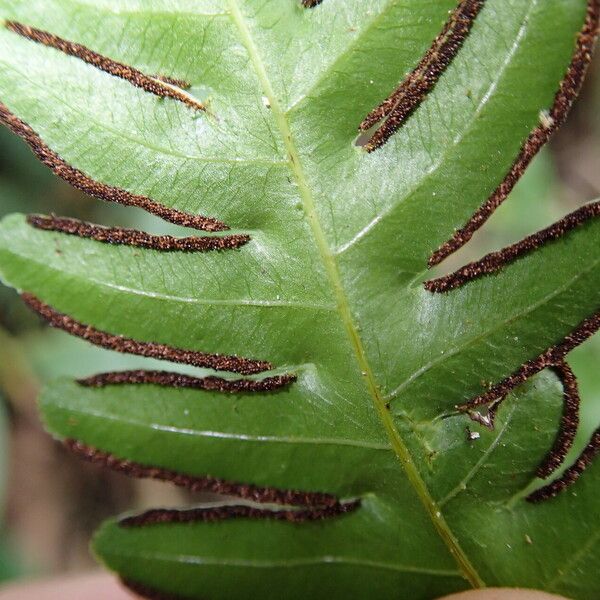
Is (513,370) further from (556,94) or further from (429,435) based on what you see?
(556,94)

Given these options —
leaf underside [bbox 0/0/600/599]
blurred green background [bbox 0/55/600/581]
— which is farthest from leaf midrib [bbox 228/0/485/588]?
blurred green background [bbox 0/55/600/581]

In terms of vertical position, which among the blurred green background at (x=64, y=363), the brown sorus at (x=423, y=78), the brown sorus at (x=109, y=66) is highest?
the brown sorus at (x=423, y=78)

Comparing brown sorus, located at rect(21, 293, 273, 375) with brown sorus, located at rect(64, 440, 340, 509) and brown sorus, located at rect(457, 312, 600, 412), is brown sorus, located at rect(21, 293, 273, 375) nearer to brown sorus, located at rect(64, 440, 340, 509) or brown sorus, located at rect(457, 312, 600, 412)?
brown sorus, located at rect(64, 440, 340, 509)

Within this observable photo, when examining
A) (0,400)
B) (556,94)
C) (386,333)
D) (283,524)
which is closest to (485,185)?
(556,94)

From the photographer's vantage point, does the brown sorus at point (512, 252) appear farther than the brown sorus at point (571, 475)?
No

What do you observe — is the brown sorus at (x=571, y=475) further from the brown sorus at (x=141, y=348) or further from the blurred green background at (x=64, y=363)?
the blurred green background at (x=64, y=363)

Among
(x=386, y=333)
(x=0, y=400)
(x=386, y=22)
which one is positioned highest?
(x=386, y=22)

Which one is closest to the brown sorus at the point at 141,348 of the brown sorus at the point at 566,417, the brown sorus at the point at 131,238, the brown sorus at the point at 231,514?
the brown sorus at the point at 131,238

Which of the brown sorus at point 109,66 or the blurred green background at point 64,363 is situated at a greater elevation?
the brown sorus at point 109,66

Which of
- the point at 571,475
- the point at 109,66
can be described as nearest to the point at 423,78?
the point at 109,66
